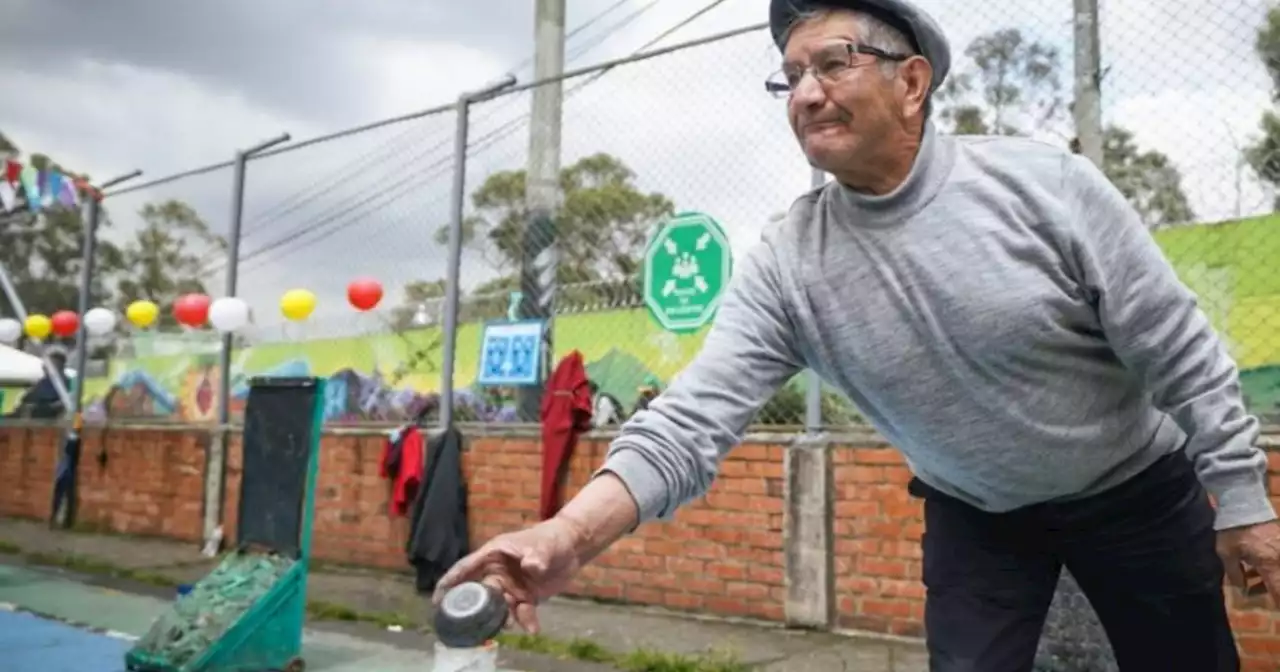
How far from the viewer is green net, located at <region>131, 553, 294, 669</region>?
4750mm

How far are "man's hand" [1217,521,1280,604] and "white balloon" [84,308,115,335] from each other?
1096 cm

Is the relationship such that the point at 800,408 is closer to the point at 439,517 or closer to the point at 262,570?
the point at 439,517

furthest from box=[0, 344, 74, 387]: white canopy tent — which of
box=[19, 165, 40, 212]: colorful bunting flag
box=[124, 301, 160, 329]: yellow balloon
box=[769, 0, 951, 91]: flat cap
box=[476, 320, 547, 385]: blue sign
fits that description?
box=[769, 0, 951, 91]: flat cap

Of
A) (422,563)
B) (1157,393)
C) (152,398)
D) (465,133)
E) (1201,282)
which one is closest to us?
(1157,393)

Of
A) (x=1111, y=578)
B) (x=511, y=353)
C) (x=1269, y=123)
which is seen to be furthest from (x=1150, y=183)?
(x=511, y=353)

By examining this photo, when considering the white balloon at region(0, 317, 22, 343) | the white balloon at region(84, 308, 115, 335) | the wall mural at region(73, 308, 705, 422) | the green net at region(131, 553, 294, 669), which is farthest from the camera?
the white balloon at region(0, 317, 22, 343)

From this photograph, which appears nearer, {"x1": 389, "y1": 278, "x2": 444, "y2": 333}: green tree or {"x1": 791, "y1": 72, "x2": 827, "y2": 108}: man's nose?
{"x1": 791, "y1": 72, "x2": 827, "y2": 108}: man's nose

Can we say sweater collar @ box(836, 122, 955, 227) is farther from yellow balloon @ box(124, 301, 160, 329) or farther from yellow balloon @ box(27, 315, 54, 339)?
yellow balloon @ box(27, 315, 54, 339)

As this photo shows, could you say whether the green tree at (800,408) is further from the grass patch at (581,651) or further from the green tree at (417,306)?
the green tree at (417,306)

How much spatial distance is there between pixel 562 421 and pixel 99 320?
6582 mm

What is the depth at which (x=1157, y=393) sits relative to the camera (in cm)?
193

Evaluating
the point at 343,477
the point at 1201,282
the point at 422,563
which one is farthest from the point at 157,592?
the point at 1201,282

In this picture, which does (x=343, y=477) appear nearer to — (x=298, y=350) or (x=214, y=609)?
(x=298, y=350)

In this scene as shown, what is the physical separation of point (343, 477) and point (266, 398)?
255cm
